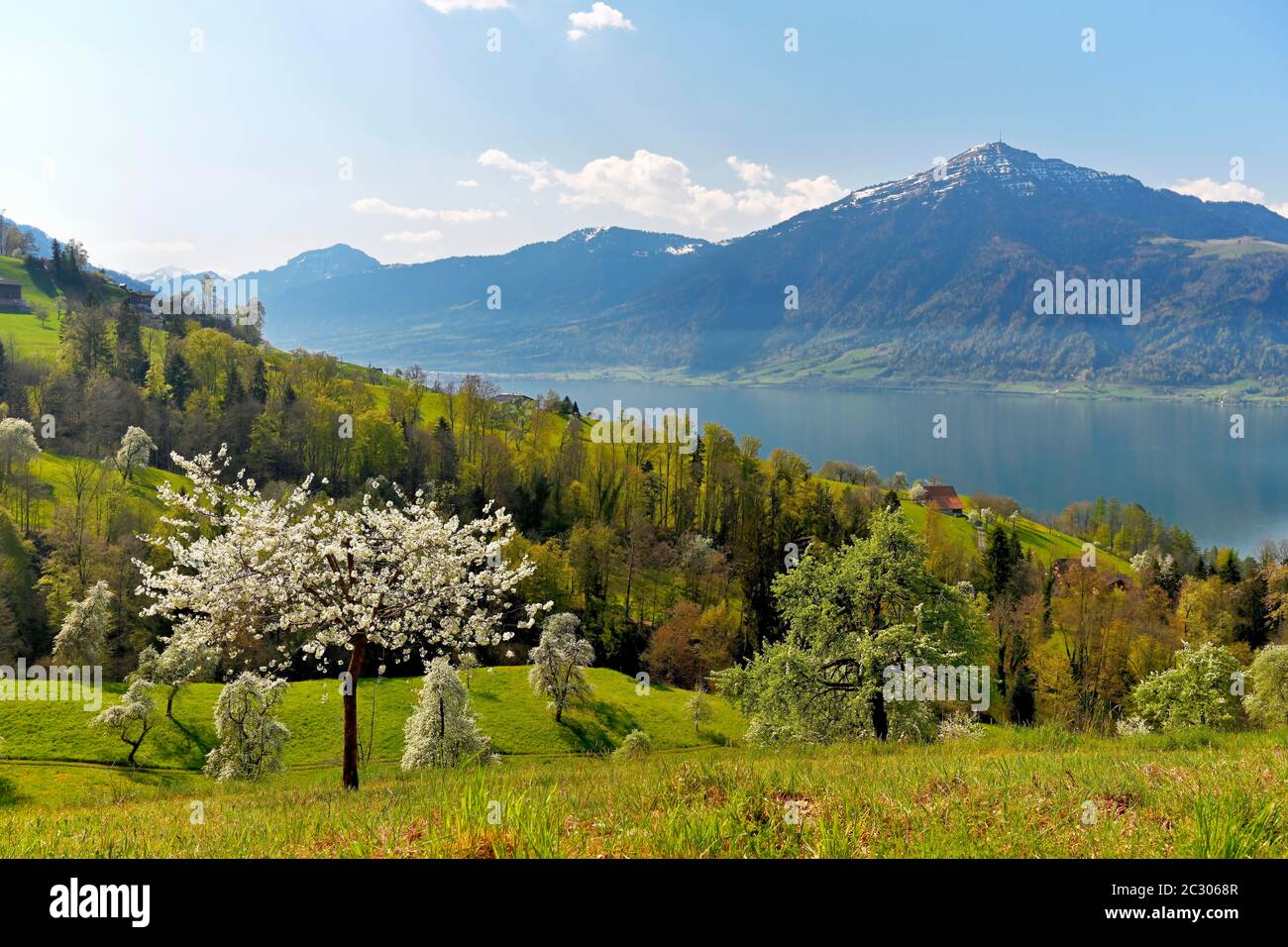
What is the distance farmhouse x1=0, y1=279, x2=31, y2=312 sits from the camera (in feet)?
559

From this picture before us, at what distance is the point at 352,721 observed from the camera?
16.5 m

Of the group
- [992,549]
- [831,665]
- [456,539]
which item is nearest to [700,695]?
[831,665]

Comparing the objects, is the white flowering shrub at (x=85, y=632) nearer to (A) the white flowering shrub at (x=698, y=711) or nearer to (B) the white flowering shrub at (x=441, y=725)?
(B) the white flowering shrub at (x=441, y=725)

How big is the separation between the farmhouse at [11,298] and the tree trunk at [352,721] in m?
212

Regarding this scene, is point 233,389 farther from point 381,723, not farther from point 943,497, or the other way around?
point 943,497

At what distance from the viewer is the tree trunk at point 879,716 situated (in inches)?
1065

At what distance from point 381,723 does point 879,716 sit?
47.5 m

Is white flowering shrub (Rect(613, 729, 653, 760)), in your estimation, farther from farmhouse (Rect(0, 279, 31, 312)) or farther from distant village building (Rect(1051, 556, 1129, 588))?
farmhouse (Rect(0, 279, 31, 312))

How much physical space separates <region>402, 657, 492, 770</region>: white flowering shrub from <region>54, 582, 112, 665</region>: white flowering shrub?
33.9 m

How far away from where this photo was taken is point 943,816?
6305 millimetres

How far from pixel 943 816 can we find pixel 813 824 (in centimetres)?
134

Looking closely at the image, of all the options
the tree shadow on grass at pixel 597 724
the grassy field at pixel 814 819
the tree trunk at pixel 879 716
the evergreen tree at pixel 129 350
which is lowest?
the tree shadow on grass at pixel 597 724

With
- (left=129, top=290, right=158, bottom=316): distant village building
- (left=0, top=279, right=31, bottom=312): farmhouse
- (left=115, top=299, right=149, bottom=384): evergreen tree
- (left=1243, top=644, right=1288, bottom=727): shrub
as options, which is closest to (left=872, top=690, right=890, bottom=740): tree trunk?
(left=1243, top=644, right=1288, bottom=727): shrub

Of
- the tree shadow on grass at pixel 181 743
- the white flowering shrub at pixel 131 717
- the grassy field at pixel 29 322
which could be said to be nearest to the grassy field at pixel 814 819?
the white flowering shrub at pixel 131 717
